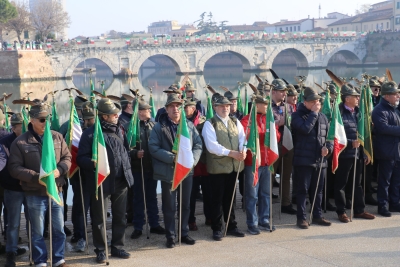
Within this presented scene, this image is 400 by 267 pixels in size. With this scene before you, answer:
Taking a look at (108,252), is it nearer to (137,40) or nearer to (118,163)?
(118,163)

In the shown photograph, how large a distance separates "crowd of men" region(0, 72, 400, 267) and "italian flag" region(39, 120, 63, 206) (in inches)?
4.2

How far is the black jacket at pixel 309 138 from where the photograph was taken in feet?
21.4

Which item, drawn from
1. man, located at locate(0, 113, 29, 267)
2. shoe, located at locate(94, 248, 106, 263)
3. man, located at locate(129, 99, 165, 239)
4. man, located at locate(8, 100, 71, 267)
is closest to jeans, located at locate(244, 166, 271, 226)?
man, located at locate(129, 99, 165, 239)

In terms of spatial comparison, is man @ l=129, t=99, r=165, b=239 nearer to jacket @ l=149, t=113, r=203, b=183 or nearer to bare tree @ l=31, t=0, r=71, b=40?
jacket @ l=149, t=113, r=203, b=183

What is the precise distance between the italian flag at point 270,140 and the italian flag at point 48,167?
2.53 metres

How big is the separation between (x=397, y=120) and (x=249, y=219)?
237 centimetres

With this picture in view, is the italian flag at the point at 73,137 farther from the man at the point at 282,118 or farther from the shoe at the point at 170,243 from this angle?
the man at the point at 282,118

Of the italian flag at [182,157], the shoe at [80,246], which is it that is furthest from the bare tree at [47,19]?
the italian flag at [182,157]

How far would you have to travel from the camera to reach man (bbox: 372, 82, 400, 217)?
6996 mm

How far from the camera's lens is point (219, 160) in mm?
6176

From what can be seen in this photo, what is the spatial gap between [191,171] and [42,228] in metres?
1.67

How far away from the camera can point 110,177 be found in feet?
18.3

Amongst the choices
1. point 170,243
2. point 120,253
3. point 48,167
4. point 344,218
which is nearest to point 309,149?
point 344,218

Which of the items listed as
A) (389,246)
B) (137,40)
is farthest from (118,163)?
(137,40)
